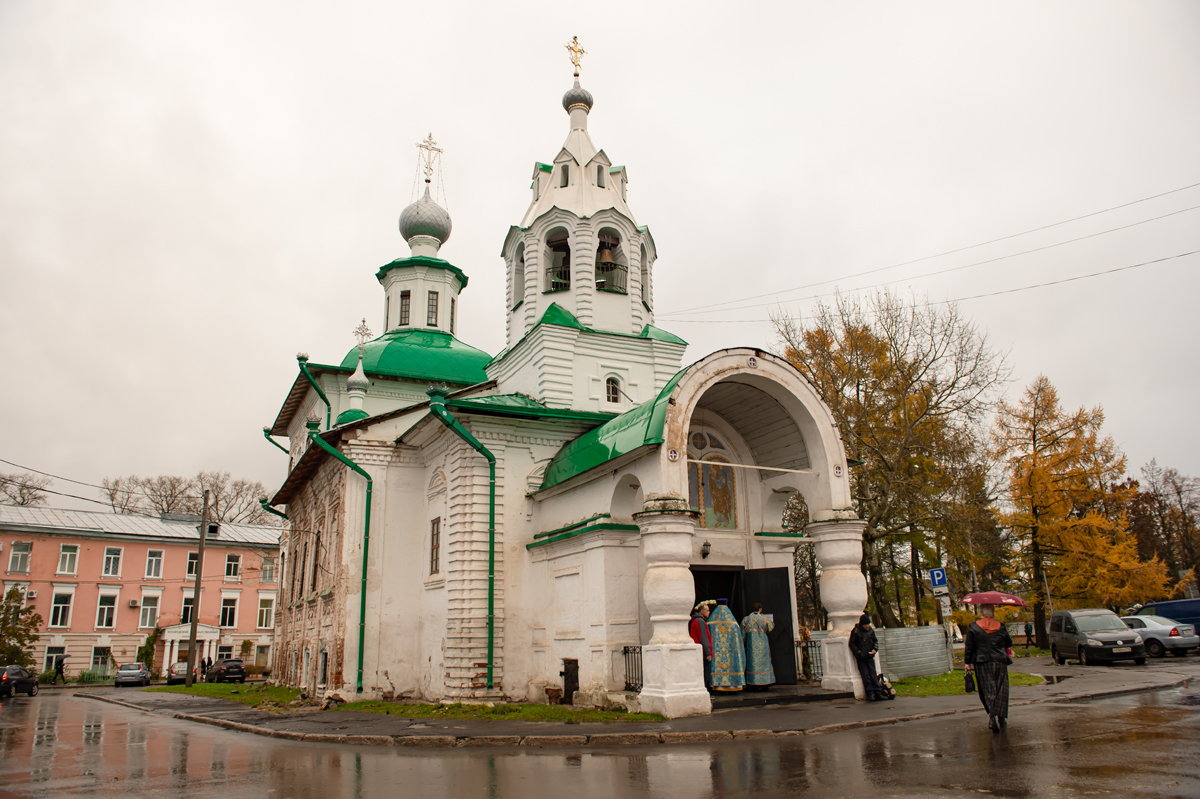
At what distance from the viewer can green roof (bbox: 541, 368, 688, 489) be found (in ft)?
40.5

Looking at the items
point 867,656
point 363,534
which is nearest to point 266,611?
point 363,534

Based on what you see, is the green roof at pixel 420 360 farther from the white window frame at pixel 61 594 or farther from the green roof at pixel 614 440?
the white window frame at pixel 61 594

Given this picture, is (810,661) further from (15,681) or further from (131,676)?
(131,676)

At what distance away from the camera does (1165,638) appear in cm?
2223

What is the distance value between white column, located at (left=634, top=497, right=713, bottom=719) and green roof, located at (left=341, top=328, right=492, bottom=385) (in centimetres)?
1276

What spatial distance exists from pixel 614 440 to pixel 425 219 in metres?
17.3

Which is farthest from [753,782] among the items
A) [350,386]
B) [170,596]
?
[170,596]

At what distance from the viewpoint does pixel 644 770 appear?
7484 mm

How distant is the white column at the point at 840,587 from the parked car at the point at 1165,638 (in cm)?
1383

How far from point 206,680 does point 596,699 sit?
3191 cm

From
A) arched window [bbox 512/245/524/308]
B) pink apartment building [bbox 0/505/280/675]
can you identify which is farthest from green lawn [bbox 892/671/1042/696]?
pink apartment building [bbox 0/505/280/675]

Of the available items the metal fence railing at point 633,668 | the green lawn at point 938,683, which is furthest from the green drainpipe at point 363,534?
the green lawn at point 938,683

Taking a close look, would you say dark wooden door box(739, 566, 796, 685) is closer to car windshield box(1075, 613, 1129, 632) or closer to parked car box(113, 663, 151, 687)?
car windshield box(1075, 613, 1129, 632)

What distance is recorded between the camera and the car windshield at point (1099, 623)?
2052cm
